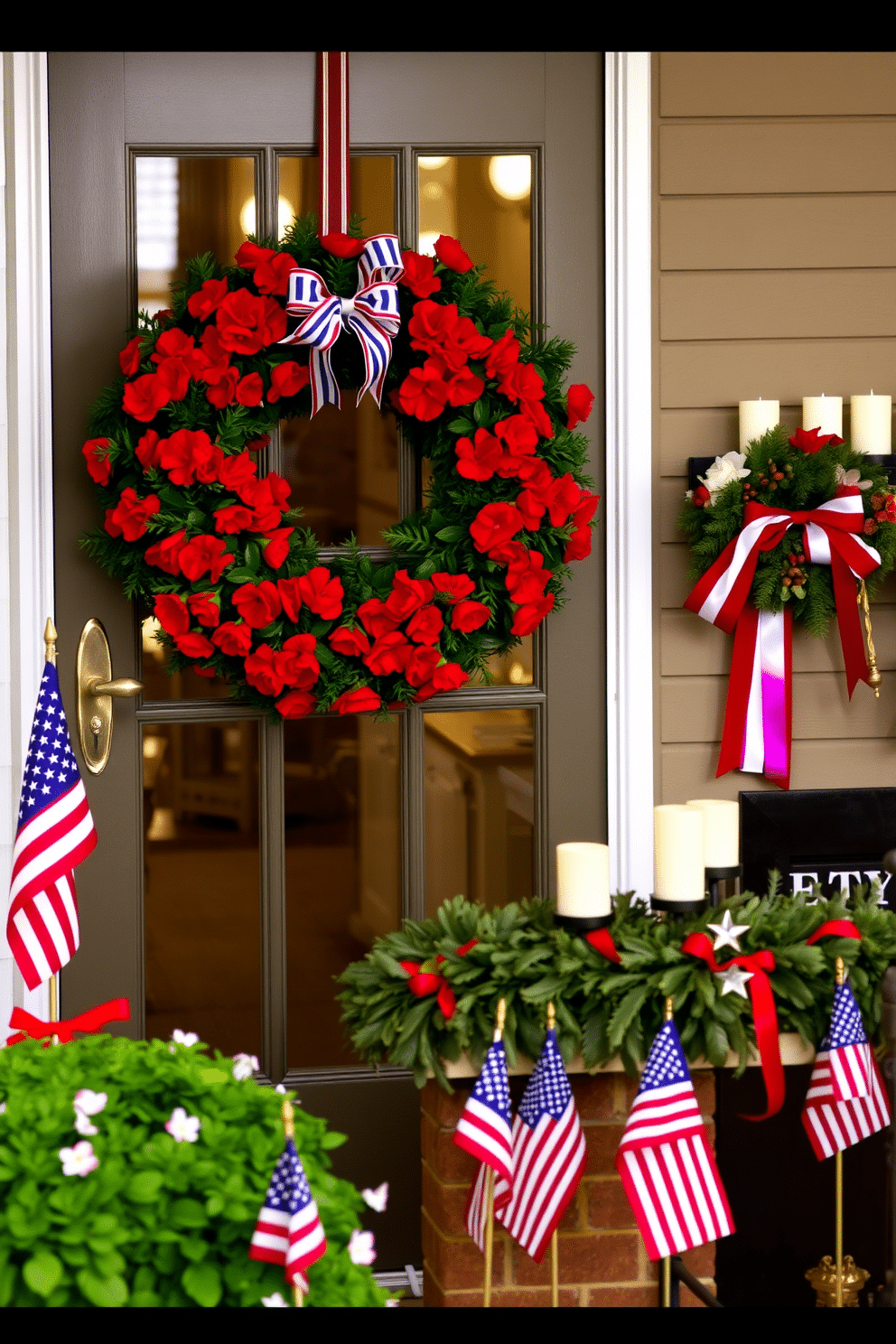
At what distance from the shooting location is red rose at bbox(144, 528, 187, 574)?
7.09 ft

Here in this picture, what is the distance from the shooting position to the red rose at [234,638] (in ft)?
7.18

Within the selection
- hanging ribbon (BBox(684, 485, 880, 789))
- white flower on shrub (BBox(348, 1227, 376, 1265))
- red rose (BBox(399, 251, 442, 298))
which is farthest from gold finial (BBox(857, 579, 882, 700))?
white flower on shrub (BBox(348, 1227, 376, 1265))

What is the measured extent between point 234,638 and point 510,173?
1031 millimetres

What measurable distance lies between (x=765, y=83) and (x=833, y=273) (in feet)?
1.22

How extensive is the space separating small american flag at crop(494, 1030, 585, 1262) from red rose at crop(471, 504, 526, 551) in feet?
2.98

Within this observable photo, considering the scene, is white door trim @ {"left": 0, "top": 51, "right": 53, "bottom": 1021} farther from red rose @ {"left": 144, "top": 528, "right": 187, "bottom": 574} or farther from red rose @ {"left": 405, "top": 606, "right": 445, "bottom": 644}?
red rose @ {"left": 405, "top": 606, "right": 445, "bottom": 644}

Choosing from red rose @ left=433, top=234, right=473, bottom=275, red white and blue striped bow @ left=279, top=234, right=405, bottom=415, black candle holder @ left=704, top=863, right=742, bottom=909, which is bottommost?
black candle holder @ left=704, top=863, right=742, bottom=909

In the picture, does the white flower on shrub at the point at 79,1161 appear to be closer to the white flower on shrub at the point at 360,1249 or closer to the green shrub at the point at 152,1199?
the green shrub at the point at 152,1199

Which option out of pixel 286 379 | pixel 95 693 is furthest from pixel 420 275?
pixel 95 693

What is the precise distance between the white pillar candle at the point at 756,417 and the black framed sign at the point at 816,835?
0.67 meters

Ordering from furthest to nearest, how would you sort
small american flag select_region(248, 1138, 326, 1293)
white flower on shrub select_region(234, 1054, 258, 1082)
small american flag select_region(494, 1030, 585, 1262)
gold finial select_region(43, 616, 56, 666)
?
gold finial select_region(43, 616, 56, 666), small american flag select_region(494, 1030, 585, 1262), white flower on shrub select_region(234, 1054, 258, 1082), small american flag select_region(248, 1138, 326, 1293)

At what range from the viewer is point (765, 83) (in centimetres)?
242

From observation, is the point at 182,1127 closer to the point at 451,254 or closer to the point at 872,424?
the point at 451,254

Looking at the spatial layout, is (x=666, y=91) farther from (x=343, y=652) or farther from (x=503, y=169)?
(x=343, y=652)
